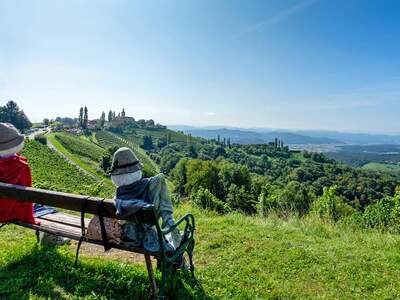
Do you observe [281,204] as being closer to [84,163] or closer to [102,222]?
[102,222]

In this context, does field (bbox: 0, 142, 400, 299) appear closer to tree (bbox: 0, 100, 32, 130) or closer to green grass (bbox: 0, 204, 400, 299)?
green grass (bbox: 0, 204, 400, 299)

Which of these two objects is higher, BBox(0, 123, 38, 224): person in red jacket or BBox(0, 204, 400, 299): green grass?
BBox(0, 123, 38, 224): person in red jacket

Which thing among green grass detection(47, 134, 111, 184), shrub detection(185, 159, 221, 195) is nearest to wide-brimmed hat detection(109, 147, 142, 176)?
shrub detection(185, 159, 221, 195)

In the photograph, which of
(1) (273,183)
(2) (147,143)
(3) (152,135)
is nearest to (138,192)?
(1) (273,183)

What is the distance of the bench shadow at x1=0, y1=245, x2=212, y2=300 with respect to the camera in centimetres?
380

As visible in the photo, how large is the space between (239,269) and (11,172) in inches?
150

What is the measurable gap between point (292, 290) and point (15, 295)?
3.53 m

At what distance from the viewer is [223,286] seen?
166 inches

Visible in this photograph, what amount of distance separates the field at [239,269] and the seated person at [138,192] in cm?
82

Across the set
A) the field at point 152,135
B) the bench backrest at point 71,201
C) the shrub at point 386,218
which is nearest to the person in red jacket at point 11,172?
the bench backrest at point 71,201

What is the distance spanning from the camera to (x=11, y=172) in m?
4.62

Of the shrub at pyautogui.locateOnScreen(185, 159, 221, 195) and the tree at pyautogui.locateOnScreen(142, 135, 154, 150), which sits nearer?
the shrub at pyautogui.locateOnScreen(185, 159, 221, 195)

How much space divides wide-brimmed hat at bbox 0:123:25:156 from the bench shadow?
5.48 ft

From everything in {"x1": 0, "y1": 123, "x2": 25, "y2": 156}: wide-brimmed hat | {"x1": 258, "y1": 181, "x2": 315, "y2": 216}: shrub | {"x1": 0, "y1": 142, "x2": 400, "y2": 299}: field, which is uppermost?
{"x1": 0, "y1": 123, "x2": 25, "y2": 156}: wide-brimmed hat
